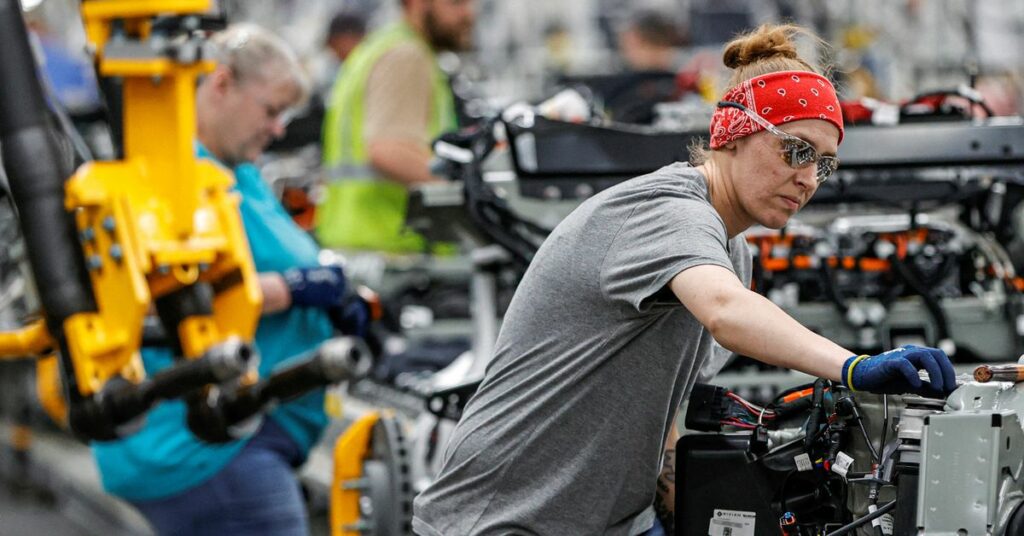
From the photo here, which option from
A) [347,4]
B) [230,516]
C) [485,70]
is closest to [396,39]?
[230,516]

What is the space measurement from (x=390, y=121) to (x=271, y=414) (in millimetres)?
2827

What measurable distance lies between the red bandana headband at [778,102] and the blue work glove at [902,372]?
570 millimetres

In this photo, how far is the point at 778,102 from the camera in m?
3.27

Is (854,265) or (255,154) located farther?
(854,265)

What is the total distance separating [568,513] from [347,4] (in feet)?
49.3

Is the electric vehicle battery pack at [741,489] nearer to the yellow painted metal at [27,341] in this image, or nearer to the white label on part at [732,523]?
the white label on part at [732,523]

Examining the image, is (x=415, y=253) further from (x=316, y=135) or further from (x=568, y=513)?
(x=568, y=513)

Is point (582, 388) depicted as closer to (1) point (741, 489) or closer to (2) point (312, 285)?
(1) point (741, 489)

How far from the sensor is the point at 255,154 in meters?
5.59

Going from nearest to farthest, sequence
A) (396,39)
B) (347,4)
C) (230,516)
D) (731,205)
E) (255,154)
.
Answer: (731,205) < (230,516) < (255,154) < (396,39) < (347,4)

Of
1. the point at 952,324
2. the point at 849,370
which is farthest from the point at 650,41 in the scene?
the point at 849,370

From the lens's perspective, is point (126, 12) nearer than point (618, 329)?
No

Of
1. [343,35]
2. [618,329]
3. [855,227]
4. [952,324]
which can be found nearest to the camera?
[618,329]

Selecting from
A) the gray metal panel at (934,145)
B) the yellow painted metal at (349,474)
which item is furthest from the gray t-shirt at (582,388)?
the gray metal panel at (934,145)
